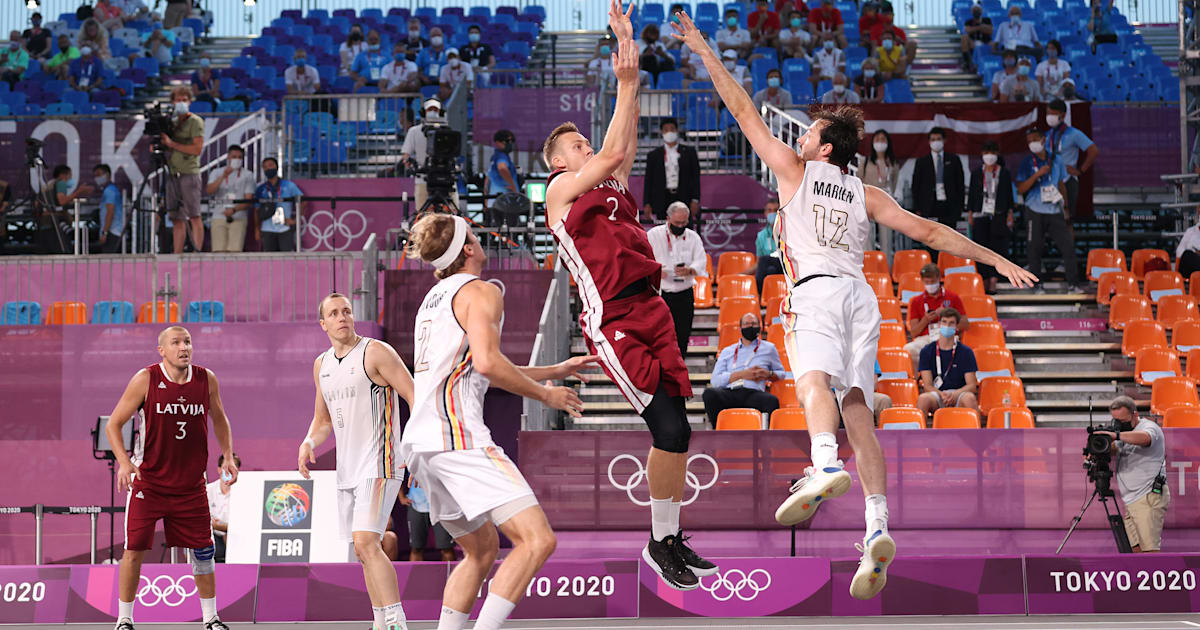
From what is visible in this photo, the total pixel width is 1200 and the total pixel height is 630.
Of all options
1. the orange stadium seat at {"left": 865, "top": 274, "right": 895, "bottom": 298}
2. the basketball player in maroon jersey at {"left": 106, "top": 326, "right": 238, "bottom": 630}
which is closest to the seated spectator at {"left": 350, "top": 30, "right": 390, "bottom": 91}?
the orange stadium seat at {"left": 865, "top": 274, "right": 895, "bottom": 298}

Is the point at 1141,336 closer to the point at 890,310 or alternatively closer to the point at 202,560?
the point at 890,310

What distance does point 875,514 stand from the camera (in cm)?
648

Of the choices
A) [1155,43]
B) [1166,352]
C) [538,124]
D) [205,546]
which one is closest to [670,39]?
[538,124]

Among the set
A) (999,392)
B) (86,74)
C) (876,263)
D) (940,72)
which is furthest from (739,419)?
(86,74)

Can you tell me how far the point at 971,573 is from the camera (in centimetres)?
1120

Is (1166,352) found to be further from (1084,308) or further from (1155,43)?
(1155,43)

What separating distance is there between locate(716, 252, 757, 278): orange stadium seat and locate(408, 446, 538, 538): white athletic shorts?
10.9 metres

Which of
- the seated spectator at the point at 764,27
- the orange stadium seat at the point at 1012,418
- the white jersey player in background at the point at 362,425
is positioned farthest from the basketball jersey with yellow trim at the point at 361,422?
the seated spectator at the point at 764,27

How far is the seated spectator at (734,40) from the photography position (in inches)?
915

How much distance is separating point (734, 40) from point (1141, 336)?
9.75m

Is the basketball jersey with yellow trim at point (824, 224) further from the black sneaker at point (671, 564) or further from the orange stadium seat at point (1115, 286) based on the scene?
the orange stadium seat at point (1115, 286)

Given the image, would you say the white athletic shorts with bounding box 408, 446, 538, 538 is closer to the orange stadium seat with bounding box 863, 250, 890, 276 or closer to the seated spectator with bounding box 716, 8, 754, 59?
the orange stadium seat with bounding box 863, 250, 890, 276

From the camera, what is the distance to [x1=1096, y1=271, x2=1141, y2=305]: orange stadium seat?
1691cm

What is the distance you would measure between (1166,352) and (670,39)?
11916mm
